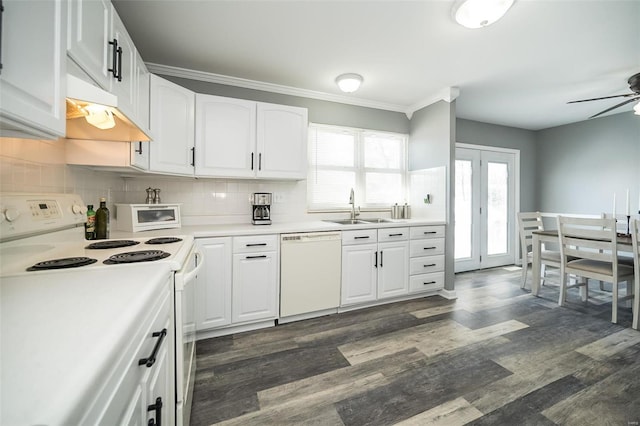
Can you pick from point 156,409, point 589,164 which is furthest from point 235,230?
point 589,164

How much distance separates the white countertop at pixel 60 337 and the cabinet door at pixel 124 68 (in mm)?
854

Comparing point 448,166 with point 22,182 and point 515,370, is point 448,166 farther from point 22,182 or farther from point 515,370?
point 22,182

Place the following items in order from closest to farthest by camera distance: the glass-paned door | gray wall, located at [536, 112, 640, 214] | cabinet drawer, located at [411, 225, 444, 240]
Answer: cabinet drawer, located at [411, 225, 444, 240], gray wall, located at [536, 112, 640, 214], the glass-paned door

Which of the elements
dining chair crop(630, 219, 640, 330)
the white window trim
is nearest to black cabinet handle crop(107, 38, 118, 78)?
the white window trim

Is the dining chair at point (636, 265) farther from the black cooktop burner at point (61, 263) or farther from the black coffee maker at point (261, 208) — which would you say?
the black cooktop burner at point (61, 263)

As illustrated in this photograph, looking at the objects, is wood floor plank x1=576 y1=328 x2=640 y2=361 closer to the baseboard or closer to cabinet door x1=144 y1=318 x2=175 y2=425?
the baseboard

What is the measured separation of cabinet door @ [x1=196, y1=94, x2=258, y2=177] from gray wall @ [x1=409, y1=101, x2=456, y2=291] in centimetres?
219

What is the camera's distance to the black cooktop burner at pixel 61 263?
97cm

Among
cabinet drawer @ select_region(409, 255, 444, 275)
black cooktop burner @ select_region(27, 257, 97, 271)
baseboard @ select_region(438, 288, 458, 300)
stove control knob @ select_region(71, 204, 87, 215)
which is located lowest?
baseboard @ select_region(438, 288, 458, 300)

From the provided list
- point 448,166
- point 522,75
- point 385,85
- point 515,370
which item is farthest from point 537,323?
point 385,85

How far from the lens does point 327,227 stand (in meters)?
2.64

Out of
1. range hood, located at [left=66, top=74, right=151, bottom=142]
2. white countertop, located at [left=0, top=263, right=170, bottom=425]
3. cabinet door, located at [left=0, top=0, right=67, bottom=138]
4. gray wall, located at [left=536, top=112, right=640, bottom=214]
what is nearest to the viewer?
white countertop, located at [left=0, top=263, right=170, bottom=425]

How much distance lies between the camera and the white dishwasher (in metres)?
2.47

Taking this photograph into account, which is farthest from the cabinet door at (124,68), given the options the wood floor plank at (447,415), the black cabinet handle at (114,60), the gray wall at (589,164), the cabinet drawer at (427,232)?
the gray wall at (589,164)
